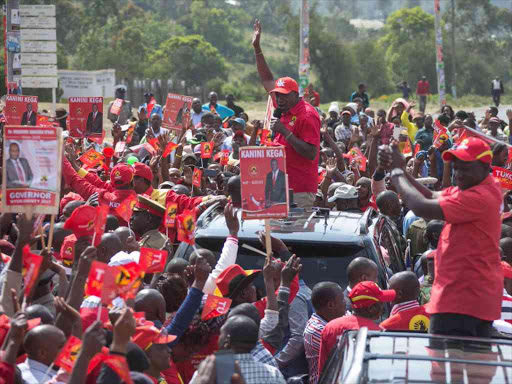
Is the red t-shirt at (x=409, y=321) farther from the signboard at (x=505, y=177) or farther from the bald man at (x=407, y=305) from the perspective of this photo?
the signboard at (x=505, y=177)

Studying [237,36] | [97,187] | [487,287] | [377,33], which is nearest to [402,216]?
[97,187]

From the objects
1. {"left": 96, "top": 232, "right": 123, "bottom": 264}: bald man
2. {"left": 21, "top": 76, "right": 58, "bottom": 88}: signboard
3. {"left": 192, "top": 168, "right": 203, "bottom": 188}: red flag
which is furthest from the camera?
{"left": 21, "top": 76, "right": 58, "bottom": 88}: signboard

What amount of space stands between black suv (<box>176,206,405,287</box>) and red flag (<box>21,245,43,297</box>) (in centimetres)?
224

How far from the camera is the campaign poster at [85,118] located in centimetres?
1250

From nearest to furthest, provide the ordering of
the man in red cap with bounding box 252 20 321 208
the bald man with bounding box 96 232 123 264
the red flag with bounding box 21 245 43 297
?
the red flag with bounding box 21 245 43 297
the bald man with bounding box 96 232 123 264
the man in red cap with bounding box 252 20 321 208

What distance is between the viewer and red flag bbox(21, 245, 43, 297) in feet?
15.8

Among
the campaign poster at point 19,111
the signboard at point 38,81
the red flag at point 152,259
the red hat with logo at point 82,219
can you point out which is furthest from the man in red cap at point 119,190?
the signboard at point 38,81

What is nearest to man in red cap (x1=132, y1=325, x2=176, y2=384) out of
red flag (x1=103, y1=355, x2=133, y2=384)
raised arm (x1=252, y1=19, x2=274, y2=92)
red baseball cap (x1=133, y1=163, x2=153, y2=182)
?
red flag (x1=103, y1=355, x2=133, y2=384)

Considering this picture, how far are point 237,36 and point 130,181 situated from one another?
9713 centimetres

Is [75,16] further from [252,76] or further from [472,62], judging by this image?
[472,62]

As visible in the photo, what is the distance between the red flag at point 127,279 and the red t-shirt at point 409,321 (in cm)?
206

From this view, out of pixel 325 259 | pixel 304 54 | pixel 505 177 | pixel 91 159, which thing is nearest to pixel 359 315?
pixel 325 259

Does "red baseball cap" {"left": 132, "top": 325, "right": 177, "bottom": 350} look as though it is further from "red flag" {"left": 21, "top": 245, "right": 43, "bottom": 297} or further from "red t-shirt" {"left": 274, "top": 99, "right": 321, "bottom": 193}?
"red t-shirt" {"left": 274, "top": 99, "right": 321, "bottom": 193}

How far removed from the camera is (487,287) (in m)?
5.17
